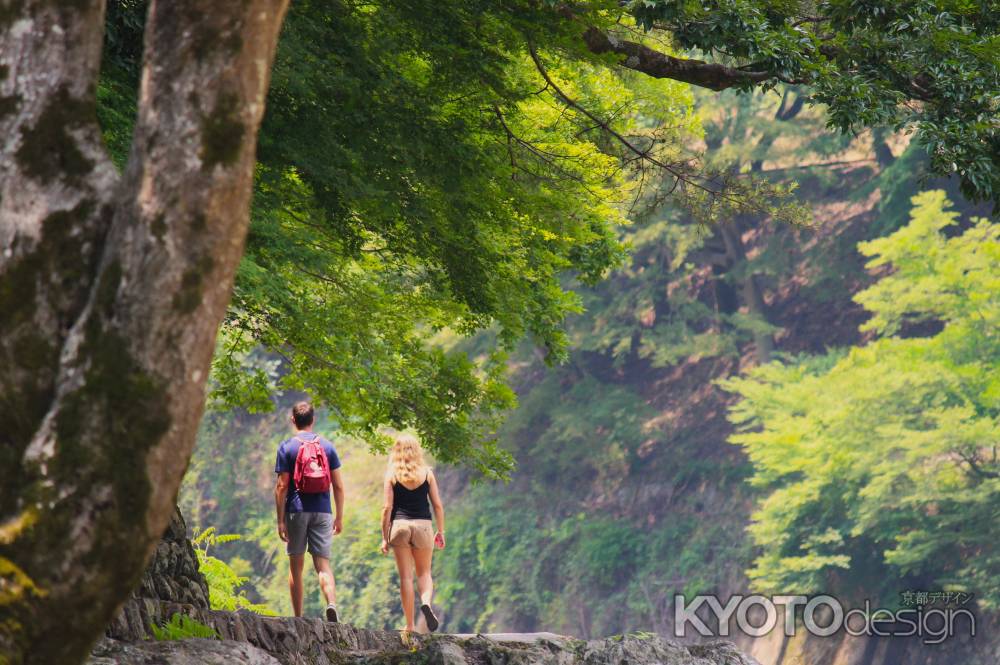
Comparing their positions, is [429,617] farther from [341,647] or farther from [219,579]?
[219,579]

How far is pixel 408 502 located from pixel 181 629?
3078 millimetres

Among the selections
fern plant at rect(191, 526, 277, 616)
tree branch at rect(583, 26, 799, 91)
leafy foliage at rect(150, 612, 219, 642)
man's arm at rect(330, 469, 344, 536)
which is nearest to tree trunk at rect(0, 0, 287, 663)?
leafy foliage at rect(150, 612, 219, 642)

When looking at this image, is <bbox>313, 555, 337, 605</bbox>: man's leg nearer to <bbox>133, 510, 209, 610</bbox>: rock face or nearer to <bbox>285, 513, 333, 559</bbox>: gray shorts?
<bbox>285, 513, 333, 559</bbox>: gray shorts

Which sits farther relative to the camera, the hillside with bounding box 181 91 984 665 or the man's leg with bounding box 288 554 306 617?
the hillside with bounding box 181 91 984 665

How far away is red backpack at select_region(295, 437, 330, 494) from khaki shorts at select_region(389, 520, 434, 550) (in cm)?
69

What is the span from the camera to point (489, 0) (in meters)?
7.84

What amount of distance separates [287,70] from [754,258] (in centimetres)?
3035

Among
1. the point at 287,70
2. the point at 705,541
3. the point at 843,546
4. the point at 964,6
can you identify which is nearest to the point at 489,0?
the point at 287,70

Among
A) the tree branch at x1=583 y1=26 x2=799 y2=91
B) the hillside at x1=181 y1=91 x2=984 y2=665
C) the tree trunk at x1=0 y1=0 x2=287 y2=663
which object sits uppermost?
the tree branch at x1=583 y1=26 x2=799 y2=91

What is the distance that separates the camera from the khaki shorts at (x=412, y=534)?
29.0 feet

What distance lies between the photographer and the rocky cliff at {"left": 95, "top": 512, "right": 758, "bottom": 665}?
5.61 meters

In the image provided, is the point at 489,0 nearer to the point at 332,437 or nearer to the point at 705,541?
the point at 705,541

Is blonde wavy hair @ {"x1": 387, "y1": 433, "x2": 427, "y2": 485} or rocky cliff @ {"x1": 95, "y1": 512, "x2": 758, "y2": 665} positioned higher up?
blonde wavy hair @ {"x1": 387, "y1": 433, "x2": 427, "y2": 485}

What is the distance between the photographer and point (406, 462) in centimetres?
874
